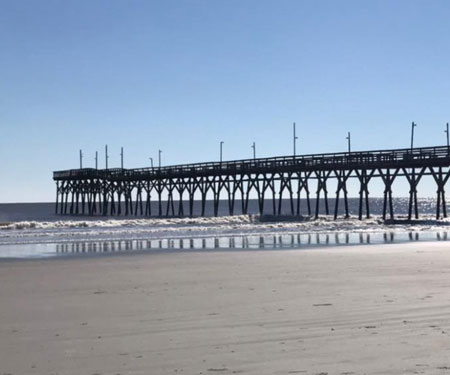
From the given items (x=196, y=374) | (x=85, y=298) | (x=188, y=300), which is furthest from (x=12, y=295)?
(x=196, y=374)

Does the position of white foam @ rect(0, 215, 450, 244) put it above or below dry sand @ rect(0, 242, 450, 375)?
above

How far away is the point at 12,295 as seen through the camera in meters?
9.73

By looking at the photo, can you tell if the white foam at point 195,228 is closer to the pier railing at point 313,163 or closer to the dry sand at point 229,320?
the pier railing at point 313,163

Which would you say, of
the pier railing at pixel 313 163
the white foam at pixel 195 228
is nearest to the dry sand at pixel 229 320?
the white foam at pixel 195 228

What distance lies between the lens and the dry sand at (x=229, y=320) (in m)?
5.34

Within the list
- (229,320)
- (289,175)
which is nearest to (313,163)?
(289,175)

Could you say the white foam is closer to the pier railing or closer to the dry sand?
the pier railing

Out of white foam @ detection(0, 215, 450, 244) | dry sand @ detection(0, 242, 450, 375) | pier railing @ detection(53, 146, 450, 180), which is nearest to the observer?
dry sand @ detection(0, 242, 450, 375)

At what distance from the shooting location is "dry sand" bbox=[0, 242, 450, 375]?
534 cm

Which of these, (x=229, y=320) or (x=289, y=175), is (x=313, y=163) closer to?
(x=289, y=175)

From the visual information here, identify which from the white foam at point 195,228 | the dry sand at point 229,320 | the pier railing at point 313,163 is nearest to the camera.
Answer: the dry sand at point 229,320

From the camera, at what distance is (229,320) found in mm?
7211

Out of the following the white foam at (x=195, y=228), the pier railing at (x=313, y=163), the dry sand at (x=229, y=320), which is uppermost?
the pier railing at (x=313, y=163)

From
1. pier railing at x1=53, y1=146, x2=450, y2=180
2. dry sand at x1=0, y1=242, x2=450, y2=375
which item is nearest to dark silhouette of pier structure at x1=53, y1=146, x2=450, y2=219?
pier railing at x1=53, y1=146, x2=450, y2=180
